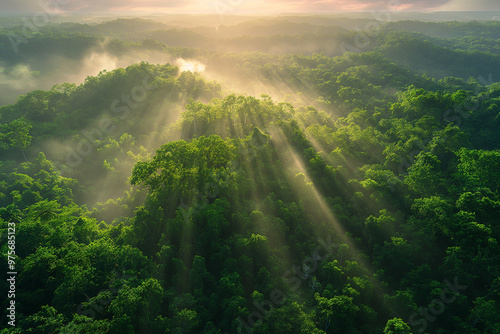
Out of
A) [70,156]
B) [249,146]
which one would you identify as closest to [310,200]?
[249,146]

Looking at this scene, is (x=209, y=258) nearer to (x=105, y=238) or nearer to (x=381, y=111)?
(x=105, y=238)

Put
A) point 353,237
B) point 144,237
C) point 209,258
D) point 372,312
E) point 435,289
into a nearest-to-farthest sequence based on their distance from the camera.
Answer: point 372,312
point 435,289
point 209,258
point 144,237
point 353,237

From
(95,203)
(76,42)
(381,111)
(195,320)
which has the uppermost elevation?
(76,42)

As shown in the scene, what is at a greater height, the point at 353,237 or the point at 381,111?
the point at 381,111

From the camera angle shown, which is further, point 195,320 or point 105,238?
point 105,238

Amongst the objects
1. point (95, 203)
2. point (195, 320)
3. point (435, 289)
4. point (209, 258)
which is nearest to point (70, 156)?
point (95, 203)

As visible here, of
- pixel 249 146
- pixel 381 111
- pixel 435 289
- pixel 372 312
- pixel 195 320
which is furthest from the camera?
pixel 381 111
